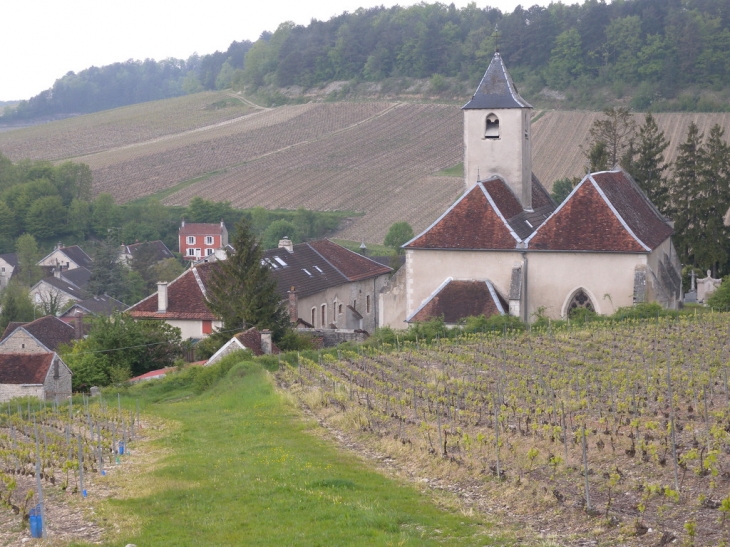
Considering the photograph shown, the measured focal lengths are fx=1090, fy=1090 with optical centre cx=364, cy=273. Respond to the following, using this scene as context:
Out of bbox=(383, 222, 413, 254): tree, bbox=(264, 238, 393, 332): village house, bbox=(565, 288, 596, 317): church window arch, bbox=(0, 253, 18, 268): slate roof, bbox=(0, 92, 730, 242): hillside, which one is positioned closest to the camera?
bbox=(565, 288, 596, 317): church window arch

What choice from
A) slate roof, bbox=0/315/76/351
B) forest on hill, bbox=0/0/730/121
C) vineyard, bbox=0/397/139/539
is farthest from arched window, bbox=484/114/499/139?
forest on hill, bbox=0/0/730/121

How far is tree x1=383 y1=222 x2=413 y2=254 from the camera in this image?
72.4m

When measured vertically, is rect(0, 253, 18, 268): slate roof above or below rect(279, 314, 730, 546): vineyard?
above

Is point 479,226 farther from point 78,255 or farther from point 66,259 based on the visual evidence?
point 78,255

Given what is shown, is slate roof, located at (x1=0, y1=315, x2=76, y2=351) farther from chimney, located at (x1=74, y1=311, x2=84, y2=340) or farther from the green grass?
the green grass

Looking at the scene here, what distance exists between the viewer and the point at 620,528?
11.5 m

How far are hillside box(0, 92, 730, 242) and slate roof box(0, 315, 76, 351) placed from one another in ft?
99.2

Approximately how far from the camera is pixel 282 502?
13.6m

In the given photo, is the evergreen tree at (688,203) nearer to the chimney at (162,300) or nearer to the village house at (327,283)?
the village house at (327,283)

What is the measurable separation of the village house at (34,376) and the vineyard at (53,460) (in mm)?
9535

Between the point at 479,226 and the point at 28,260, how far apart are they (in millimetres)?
53070

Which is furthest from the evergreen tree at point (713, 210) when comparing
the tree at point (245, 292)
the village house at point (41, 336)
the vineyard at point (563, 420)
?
the village house at point (41, 336)

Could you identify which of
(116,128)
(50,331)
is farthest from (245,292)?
(116,128)

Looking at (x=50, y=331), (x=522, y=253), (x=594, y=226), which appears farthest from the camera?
(x=50, y=331)
